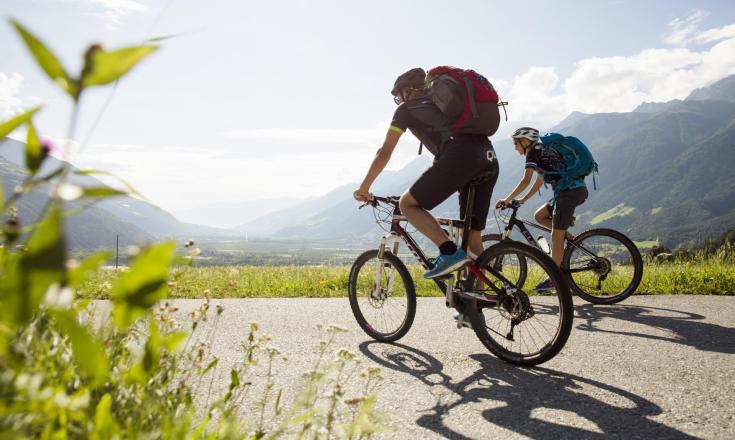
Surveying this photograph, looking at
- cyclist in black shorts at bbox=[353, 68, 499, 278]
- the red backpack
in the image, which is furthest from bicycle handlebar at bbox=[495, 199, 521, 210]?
the red backpack

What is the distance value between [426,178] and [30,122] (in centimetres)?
412

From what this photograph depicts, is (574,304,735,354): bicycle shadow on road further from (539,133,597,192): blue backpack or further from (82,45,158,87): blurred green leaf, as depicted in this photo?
(82,45,158,87): blurred green leaf

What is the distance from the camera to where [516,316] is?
4391 mm

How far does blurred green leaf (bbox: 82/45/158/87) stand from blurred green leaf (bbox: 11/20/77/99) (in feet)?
0.07

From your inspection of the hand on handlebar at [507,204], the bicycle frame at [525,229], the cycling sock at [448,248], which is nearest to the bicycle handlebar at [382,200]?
the cycling sock at [448,248]

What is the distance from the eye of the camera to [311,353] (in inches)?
179

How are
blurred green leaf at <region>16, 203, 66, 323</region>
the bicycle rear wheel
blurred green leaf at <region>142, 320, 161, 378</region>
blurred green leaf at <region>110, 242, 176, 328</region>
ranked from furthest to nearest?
the bicycle rear wheel < blurred green leaf at <region>142, 320, 161, 378</region> < blurred green leaf at <region>110, 242, 176, 328</region> < blurred green leaf at <region>16, 203, 66, 323</region>

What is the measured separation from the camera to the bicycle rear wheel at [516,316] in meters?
4.03

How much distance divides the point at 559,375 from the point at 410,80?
3.03 meters

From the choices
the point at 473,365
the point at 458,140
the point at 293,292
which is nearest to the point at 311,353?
the point at 473,365

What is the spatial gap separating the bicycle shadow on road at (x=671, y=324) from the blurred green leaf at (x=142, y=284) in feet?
17.1

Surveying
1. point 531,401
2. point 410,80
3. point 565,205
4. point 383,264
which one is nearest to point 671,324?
point 565,205

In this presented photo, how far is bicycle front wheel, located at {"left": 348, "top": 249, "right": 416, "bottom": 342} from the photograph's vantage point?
5.41 meters

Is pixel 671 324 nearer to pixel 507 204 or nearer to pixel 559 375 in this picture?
pixel 559 375
